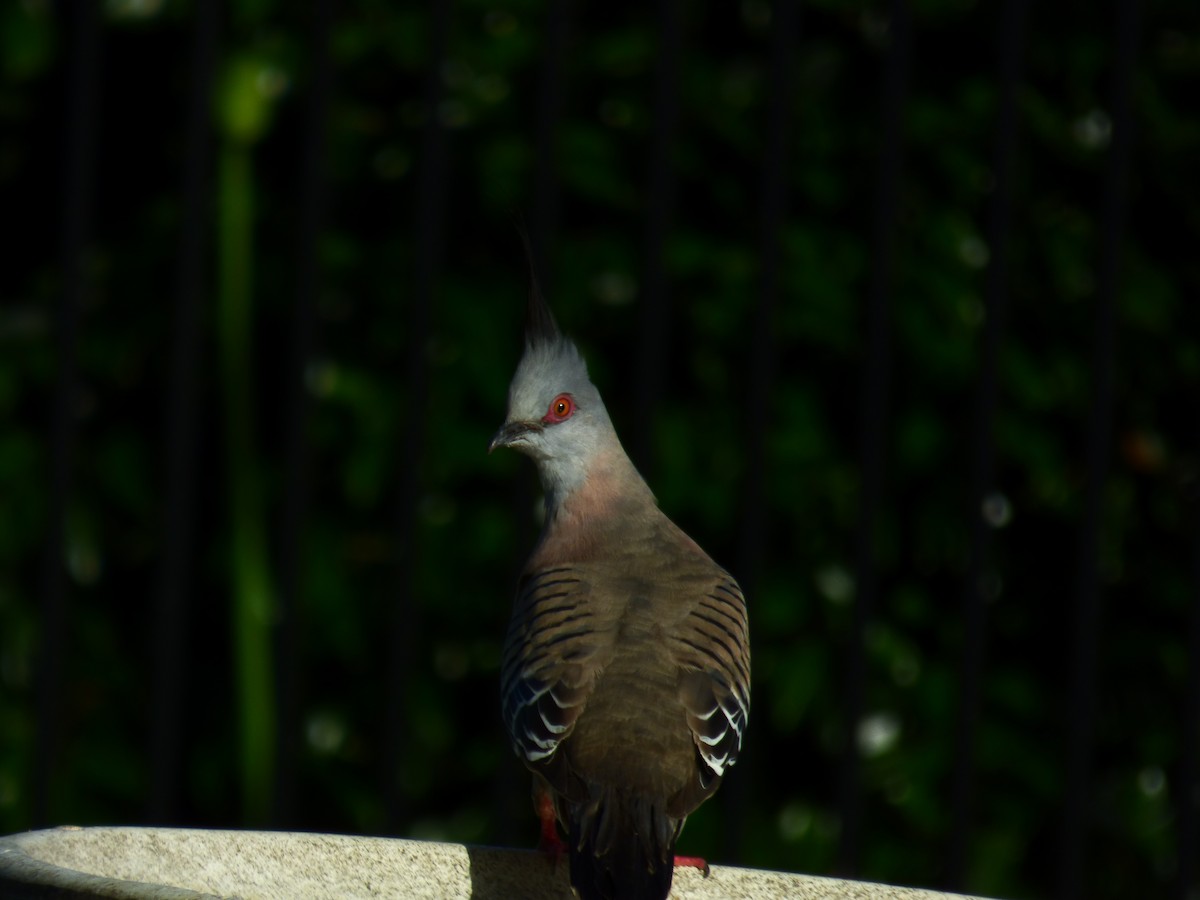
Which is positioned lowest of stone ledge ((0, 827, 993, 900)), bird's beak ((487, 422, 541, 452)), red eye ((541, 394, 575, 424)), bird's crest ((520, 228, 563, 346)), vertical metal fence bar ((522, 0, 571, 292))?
stone ledge ((0, 827, 993, 900))

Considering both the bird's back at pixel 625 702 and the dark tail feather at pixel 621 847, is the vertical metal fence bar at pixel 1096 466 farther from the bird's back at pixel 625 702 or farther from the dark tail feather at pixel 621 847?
the dark tail feather at pixel 621 847

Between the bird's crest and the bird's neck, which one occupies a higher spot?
the bird's crest

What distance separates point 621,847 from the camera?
7.38 feet

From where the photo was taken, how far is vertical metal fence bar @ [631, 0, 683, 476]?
354 centimetres

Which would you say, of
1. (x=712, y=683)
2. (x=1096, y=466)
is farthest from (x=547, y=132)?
(x=712, y=683)

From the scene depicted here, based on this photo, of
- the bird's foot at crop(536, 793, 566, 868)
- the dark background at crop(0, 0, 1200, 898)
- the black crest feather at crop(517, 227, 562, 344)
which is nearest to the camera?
the bird's foot at crop(536, 793, 566, 868)

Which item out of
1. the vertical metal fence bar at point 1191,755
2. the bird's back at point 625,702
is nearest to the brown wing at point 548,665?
the bird's back at point 625,702

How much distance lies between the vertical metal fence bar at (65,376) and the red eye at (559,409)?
3.62 feet

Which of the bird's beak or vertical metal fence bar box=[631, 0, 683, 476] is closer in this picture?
the bird's beak

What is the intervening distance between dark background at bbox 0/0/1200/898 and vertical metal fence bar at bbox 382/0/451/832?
37cm

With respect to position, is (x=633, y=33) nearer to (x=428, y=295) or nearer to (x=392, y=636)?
(x=428, y=295)

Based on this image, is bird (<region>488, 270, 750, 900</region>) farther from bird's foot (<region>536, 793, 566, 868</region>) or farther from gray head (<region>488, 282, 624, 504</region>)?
gray head (<region>488, 282, 624, 504</region>)

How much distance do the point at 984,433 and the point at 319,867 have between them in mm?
2038

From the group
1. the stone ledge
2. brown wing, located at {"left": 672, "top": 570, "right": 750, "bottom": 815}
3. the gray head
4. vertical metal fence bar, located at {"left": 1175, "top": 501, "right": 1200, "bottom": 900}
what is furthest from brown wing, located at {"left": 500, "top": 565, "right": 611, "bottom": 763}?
vertical metal fence bar, located at {"left": 1175, "top": 501, "right": 1200, "bottom": 900}
